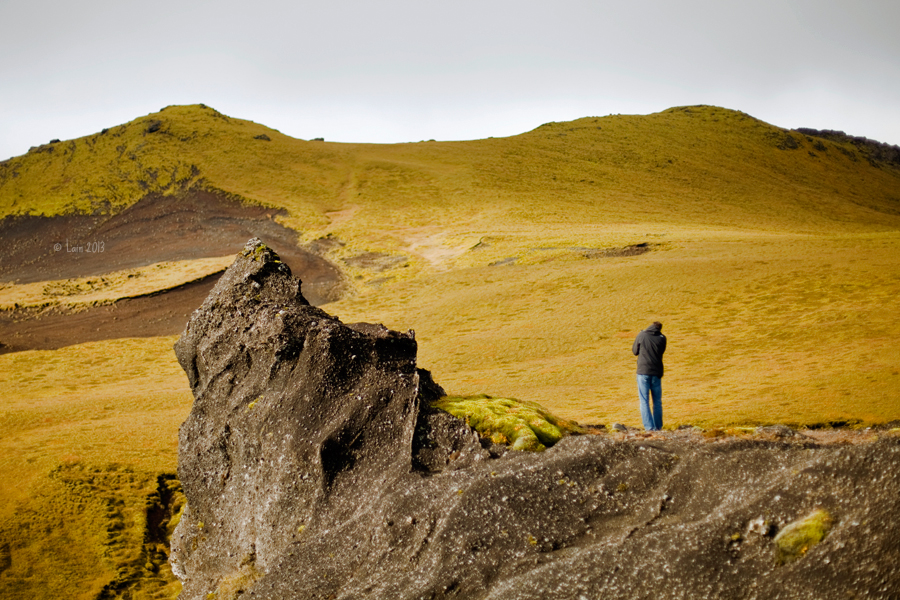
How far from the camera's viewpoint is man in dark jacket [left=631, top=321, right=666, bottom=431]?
12.0 m

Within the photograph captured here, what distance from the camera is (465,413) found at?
321 inches

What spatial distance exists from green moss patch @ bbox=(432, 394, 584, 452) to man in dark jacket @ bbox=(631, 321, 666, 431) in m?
3.89

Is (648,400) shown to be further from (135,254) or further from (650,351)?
(135,254)

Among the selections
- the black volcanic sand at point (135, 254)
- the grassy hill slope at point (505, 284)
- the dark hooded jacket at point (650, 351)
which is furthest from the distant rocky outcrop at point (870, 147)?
the dark hooded jacket at point (650, 351)

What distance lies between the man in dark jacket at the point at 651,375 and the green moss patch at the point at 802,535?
24.2 ft

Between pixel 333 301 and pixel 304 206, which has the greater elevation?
pixel 304 206

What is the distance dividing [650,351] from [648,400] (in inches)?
38.2

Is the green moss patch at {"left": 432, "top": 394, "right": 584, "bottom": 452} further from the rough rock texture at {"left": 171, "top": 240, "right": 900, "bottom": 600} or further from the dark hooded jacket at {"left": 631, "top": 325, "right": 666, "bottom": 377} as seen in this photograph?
the dark hooded jacket at {"left": 631, "top": 325, "right": 666, "bottom": 377}

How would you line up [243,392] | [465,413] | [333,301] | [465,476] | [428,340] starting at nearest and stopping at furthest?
1. [465,476]
2. [465,413]
3. [243,392]
4. [428,340]
5. [333,301]

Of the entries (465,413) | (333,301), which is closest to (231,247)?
(333,301)

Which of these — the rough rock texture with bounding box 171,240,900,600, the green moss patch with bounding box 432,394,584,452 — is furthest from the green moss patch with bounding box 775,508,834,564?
the green moss patch with bounding box 432,394,584,452

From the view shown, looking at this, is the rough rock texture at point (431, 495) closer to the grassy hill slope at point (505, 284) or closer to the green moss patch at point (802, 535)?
the green moss patch at point (802, 535)

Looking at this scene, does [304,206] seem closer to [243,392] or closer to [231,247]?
[231,247]

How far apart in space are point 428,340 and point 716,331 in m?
11.8
